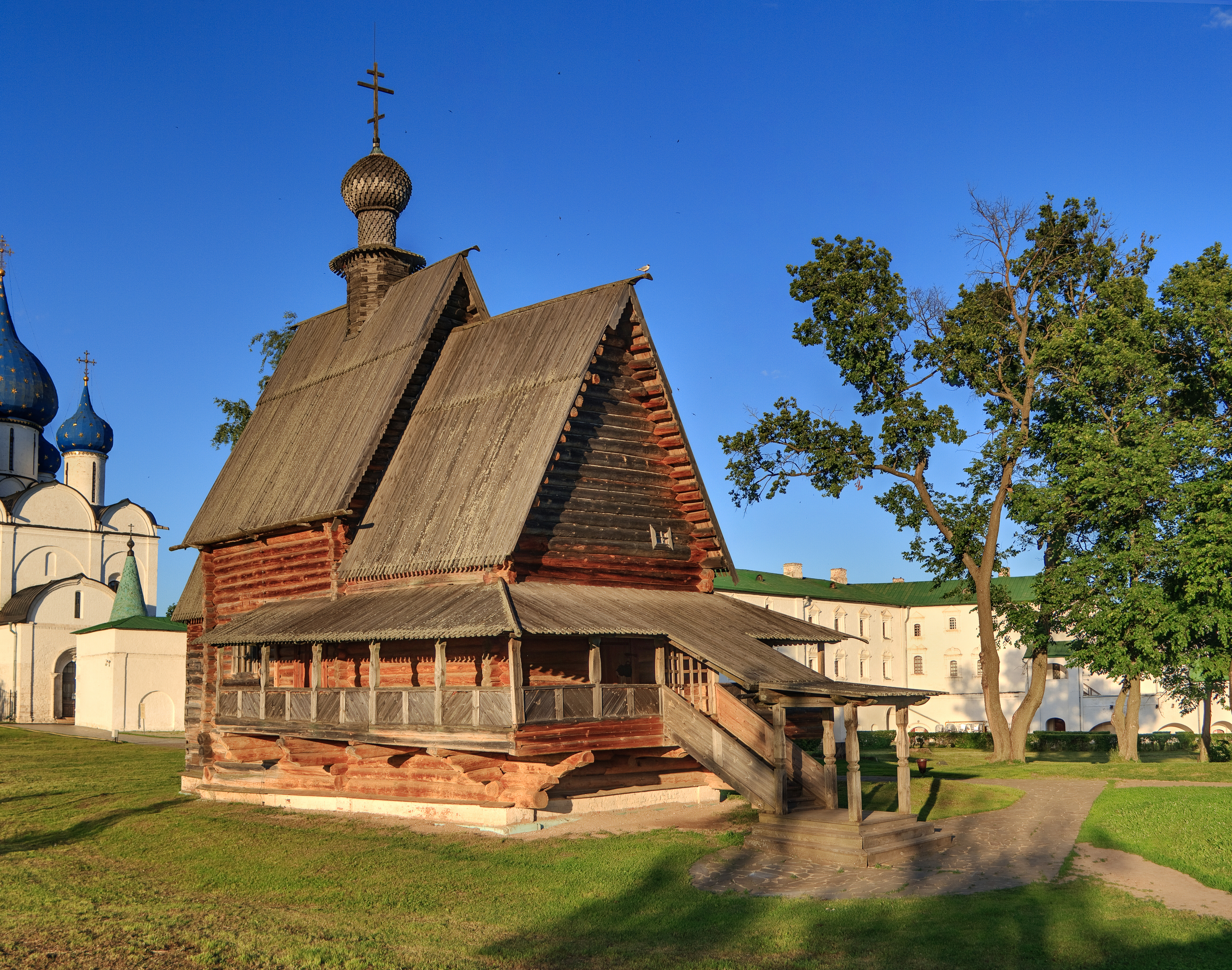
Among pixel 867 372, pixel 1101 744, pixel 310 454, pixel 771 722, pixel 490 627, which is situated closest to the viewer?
pixel 490 627

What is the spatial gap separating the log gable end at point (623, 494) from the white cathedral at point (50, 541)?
3759 cm

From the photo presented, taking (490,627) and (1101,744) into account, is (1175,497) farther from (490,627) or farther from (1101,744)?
(1101,744)

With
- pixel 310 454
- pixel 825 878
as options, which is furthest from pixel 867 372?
pixel 825 878

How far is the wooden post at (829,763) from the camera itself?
727 inches

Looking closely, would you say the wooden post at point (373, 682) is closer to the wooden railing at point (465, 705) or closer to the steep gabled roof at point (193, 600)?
the wooden railing at point (465, 705)

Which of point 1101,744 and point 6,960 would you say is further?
point 1101,744

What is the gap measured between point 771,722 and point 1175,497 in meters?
17.2

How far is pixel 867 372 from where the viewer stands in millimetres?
36719

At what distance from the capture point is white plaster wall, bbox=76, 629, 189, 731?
5022cm

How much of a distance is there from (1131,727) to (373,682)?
87.1 ft

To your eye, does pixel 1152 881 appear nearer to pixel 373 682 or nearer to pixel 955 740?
pixel 373 682

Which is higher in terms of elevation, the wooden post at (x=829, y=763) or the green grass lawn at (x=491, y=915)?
the wooden post at (x=829, y=763)

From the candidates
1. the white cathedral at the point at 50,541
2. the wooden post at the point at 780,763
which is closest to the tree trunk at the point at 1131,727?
the wooden post at the point at 780,763

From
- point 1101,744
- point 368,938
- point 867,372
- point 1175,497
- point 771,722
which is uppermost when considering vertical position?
point 867,372
